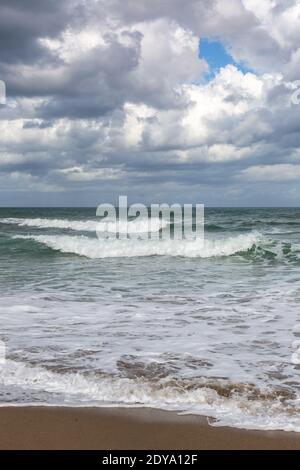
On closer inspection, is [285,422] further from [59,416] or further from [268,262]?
[268,262]

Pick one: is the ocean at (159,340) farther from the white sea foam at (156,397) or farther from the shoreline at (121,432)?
the shoreline at (121,432)

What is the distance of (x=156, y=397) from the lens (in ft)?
14.4

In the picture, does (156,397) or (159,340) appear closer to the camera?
(156,397)

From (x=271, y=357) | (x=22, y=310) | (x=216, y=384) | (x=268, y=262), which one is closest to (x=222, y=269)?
(x=268, y=262)

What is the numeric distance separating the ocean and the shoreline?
0.48ft

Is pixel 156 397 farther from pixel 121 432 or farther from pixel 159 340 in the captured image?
pixel 159 340

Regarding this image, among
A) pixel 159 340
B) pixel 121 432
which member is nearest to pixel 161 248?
pixel 159 340

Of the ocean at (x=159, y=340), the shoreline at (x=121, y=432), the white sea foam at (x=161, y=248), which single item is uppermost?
the white sea foam at (x=161, y=248)

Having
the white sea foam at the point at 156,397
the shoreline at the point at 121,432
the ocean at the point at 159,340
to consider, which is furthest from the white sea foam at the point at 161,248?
the shoreline at the point at 121,432

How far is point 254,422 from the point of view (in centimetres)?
387

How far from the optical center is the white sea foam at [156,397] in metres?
3.93

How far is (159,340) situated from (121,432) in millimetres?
2488

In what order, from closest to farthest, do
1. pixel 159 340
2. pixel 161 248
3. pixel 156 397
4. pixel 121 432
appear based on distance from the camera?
pixel 121 432, pixel 156 397, pixel 159 340, pixel 161 248

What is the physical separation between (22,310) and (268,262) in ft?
29.8
